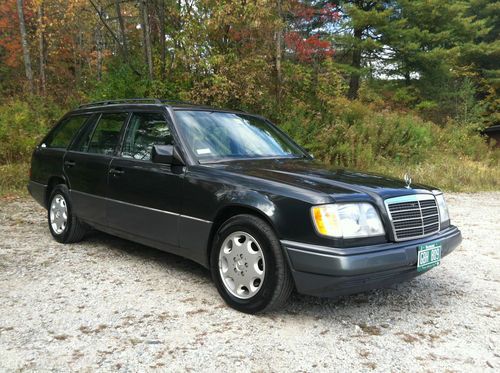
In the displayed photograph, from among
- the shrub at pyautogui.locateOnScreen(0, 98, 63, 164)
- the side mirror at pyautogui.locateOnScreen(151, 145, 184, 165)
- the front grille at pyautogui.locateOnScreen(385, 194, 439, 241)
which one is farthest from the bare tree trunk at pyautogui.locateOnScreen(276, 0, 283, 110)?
the front grille at pyautogui.locateOnScreen(385, 194, 439, 241)

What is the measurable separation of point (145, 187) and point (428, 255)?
258cm

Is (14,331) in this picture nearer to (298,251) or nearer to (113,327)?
(113,327)

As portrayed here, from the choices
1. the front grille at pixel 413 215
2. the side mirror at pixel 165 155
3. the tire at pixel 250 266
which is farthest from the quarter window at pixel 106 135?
the front grille at pixel 413 215

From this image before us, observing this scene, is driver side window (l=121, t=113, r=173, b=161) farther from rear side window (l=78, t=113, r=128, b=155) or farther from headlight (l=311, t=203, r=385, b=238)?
headlight (l=311, t=203, r=385, b=238)

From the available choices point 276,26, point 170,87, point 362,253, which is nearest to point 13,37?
point 170,87

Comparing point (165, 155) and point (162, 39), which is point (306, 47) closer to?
point (162, 39)

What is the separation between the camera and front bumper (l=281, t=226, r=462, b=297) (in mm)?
3084

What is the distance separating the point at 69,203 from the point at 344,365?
Answer: 391 cm

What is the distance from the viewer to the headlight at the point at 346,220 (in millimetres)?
3154

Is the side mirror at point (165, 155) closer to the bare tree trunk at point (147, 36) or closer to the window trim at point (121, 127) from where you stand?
the window trim at point (121, 127)

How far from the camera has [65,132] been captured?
5.93 m

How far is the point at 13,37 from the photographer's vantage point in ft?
74.3

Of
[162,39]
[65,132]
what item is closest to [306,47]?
[162,39]

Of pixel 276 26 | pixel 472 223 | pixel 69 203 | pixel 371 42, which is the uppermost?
pixel 371 42
